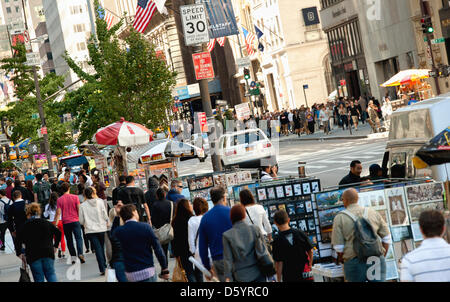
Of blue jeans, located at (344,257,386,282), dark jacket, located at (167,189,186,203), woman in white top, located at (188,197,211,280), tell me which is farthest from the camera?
dark jacket, located at (167,189,186,203)

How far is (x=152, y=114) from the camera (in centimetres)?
3144

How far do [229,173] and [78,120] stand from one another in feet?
84.9

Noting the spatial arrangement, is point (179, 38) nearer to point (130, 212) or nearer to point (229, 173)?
point (229, 173)

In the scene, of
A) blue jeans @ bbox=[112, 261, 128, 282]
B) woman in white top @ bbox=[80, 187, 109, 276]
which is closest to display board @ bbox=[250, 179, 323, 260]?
blue jeans @ bbox=[112, 261, 128, 282]

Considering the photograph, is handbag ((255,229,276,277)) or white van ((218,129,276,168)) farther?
white van ((218,129,276,168))

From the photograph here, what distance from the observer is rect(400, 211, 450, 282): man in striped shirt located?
6488mm

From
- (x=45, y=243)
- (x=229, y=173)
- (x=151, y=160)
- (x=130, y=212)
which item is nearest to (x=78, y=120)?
(x=151, y=160)

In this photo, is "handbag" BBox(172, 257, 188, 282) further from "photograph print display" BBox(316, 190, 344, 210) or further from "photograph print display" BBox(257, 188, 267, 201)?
"photograph print display" BBox(316, 190, 344, 210)

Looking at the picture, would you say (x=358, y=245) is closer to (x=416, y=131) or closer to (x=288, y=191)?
(x=288, y=191)

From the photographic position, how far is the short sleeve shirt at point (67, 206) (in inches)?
675

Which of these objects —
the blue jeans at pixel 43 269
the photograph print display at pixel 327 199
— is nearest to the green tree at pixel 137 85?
the blue jeans at pixel 43 269

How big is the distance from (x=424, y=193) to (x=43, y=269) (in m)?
5.82

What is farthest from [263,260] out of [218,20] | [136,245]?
[218,20]

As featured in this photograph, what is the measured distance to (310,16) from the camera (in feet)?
241
